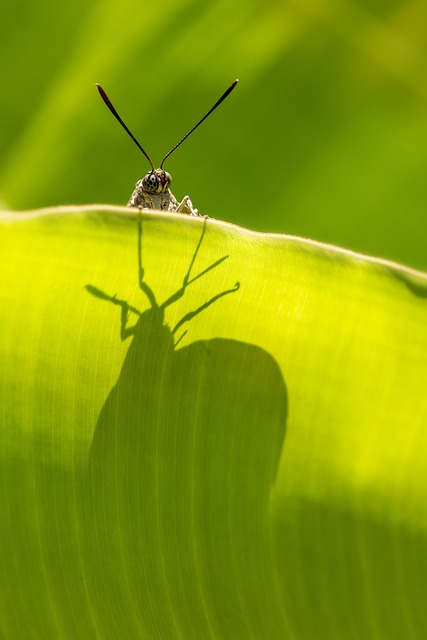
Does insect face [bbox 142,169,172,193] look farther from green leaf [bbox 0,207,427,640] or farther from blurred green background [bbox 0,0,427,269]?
green leaf [bbox 0,207,427,640]

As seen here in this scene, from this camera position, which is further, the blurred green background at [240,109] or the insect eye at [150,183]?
the insect eye at [150,183]

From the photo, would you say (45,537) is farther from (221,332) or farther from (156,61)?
(156,61)

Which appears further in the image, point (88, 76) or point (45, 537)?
point (88, 76)

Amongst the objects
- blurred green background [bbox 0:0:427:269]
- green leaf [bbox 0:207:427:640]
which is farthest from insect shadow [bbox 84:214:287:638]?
blurred green background [bbox 0:0:427:269]

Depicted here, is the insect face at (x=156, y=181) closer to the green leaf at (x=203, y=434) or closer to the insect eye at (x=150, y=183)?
the insect eye at (x=150, y=183)

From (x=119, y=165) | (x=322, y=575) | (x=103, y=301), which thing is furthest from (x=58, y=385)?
(x=119, y=165)

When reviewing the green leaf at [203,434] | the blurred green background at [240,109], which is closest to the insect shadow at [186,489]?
the green leaf at [203,434]

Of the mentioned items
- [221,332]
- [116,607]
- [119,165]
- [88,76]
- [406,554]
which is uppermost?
[88,76]
